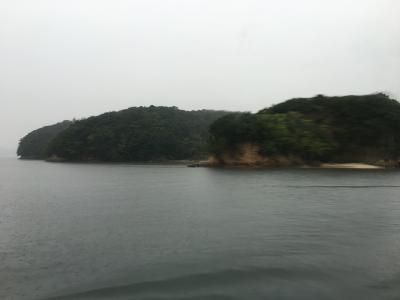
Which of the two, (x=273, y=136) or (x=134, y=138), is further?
(x=134, y=138)

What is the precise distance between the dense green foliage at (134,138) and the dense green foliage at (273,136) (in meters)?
45.0

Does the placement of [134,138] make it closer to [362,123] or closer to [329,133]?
[329,133]

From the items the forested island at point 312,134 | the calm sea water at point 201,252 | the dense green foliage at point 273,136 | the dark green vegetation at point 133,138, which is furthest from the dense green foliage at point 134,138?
the calm sea water at point 201,252

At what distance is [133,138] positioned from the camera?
15562cm

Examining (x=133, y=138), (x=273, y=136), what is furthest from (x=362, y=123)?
(x=133, y=138)

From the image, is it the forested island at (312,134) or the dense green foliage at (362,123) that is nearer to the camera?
the dense green foliage at (362,123)

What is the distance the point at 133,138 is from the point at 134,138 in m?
0.43

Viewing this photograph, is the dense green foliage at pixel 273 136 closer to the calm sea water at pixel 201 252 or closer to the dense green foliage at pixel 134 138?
the dense green foliage at pixel 134 138

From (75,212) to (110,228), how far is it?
7203mm

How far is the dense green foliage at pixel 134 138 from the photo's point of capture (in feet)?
503

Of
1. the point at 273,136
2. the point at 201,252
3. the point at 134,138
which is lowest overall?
the point at 201,252

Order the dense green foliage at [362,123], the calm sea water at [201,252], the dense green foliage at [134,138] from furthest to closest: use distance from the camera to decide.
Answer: the dense green foliage at [134,138], the dense green foliage at [362,123], the calm sea water at [201,252]

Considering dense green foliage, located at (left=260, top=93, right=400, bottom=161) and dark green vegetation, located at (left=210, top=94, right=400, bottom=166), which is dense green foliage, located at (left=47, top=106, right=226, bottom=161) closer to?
dark green vegetation, located at (left=210, top=94, right=400, bottom=166)

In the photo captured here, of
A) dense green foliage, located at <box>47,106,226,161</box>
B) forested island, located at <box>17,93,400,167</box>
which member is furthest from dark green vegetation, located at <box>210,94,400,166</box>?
dense green foliage, located at <box>47,106,226,161</box>
